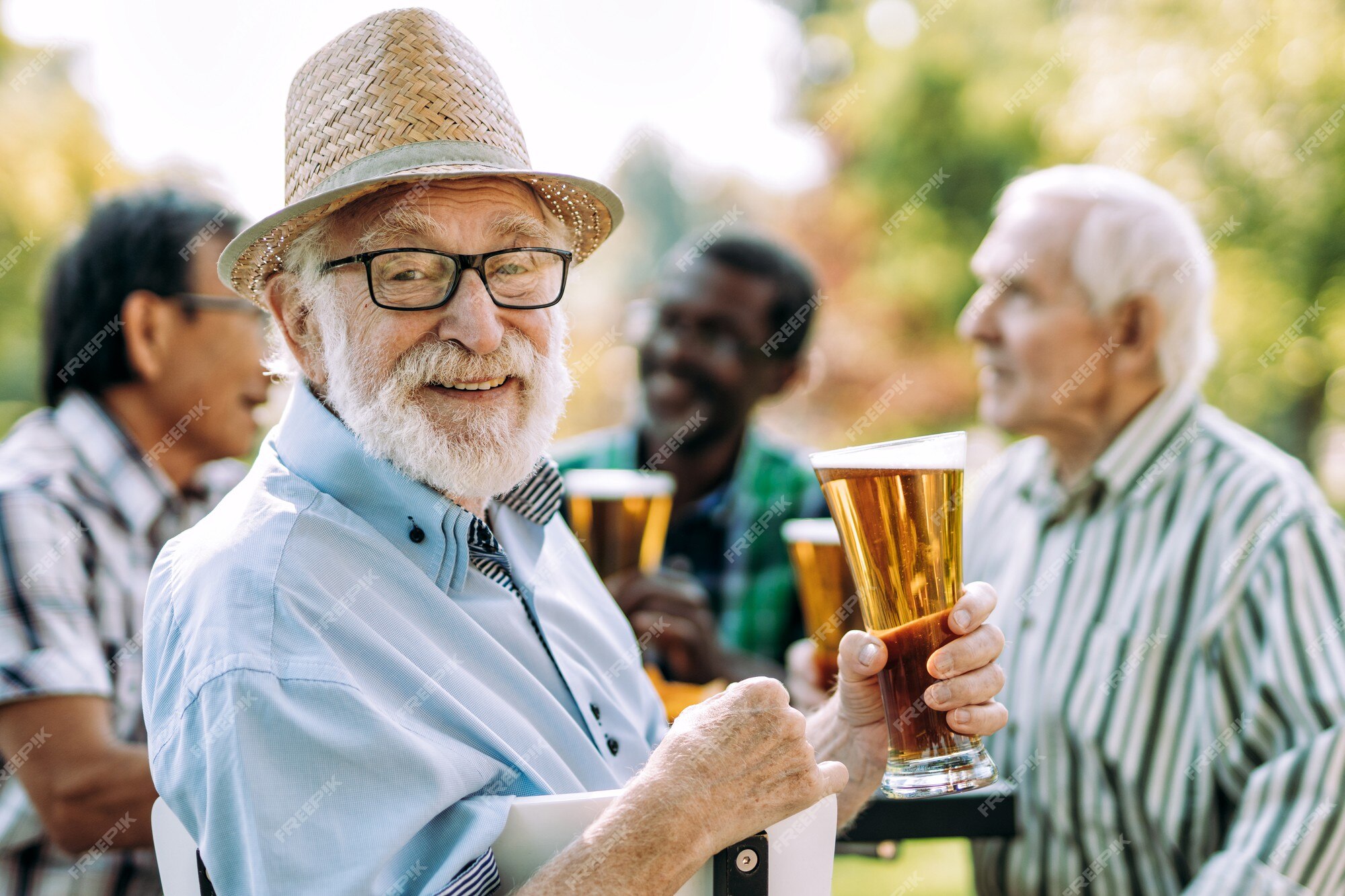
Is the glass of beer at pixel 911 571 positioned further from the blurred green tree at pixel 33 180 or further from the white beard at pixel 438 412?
the blurred green tree at pixel 33 180

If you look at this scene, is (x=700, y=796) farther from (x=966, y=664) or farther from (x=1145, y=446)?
(x=1145, y=446)

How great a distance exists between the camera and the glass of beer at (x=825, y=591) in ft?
8.82

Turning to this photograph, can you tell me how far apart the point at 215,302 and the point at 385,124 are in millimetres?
1705

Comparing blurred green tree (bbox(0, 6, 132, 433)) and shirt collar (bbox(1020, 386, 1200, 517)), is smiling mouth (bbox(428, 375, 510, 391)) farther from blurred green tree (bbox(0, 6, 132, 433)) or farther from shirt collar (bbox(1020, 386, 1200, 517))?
blurred green tree (bbox(0, 6, 132, 433))

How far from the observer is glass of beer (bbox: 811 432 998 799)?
1.70 metres

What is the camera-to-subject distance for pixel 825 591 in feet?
9.00

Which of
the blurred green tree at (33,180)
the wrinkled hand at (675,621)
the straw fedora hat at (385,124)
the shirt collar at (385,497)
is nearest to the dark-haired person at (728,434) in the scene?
the wrinkled hand at (675,621)

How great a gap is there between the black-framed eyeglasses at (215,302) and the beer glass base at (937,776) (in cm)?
240

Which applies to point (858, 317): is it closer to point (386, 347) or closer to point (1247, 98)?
point (1247, 98)

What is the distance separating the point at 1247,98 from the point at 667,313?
5.76 metres

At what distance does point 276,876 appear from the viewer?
55.0 inches

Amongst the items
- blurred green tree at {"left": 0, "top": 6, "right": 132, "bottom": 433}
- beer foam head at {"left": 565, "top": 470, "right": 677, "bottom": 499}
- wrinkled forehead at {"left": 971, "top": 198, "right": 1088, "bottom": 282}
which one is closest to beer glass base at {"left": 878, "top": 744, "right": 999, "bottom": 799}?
beer foam head at {"left": 565, "top": 470, "right": 677, "bottom": 499}

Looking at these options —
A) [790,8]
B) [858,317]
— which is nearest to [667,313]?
[858,317]

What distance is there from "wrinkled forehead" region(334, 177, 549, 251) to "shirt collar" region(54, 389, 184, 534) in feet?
4.90
